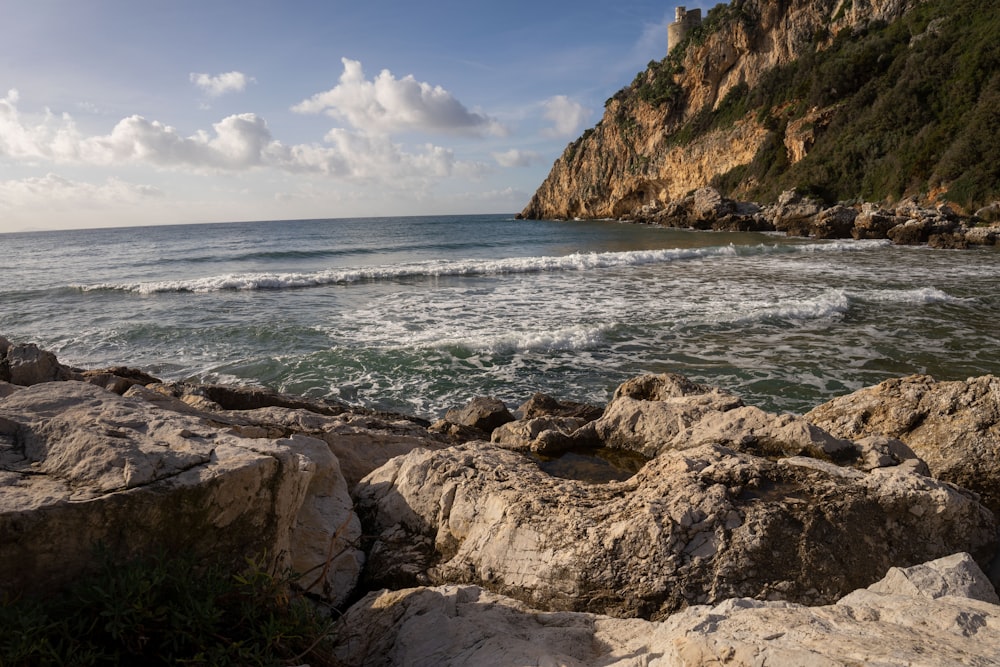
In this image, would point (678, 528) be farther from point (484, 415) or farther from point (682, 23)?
point (682, 23)

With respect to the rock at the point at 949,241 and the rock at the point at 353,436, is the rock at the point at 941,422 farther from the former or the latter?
the rock at the point at 949,241

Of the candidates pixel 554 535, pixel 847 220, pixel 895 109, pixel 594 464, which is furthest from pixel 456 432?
pixel 895 109

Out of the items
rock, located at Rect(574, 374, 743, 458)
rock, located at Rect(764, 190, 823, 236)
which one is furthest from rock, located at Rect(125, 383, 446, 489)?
rock, located at Rect(764, 190, 823, 236)

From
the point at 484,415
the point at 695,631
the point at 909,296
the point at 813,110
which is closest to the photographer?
the point at 695,631

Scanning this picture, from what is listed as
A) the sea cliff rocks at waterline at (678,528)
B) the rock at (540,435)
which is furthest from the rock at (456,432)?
the sea cliff rocks at waterline at (678,528)

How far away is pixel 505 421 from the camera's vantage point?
693cm

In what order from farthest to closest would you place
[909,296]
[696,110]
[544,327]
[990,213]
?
[696,110]
[990,213]
[909,296]
[544,327]

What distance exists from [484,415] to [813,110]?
5005 centimetres

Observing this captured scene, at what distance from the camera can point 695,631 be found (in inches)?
71.8

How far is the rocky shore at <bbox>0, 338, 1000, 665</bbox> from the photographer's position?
1.95 meters

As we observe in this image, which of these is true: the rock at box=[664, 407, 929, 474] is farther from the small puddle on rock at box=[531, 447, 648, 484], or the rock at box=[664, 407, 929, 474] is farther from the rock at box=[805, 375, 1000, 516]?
the rock at box=[805, 375, 1000, 516]

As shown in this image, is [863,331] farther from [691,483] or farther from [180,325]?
[180,325]

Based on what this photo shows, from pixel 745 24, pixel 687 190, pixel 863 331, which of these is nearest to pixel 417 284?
pixel 863 331

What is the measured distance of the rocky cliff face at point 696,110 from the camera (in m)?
49.2
